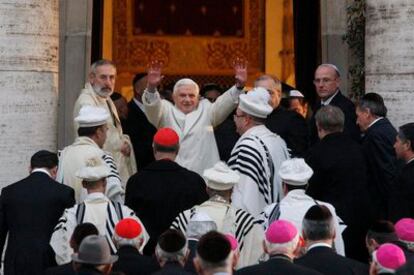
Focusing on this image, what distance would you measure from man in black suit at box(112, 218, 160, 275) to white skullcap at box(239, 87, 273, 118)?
244 cm

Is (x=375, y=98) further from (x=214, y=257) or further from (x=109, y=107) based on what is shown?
(x=214, y=257)

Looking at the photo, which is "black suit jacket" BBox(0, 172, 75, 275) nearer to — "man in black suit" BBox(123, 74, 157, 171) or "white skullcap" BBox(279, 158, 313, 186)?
"white skullcap" BBox(279, 158, 313, 186)

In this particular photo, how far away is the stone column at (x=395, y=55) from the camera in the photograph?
48.0 ft

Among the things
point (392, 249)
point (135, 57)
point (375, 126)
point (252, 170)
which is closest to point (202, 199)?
point (252, 170)

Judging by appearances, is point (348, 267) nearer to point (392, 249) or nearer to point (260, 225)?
point (392, 249)

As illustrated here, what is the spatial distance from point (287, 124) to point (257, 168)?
1367 mm

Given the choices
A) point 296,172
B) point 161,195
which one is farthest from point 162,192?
point 296,172

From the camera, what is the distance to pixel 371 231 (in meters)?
11.5

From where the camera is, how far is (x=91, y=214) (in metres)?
12.3

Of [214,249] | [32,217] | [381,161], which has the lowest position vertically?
[32,217]

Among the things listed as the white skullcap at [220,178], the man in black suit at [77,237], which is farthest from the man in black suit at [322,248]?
the man in black suit at [77,237]

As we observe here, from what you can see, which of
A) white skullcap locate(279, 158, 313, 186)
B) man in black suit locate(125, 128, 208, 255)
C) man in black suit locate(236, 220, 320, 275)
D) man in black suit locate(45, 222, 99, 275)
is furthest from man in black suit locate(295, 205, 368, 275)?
man in black suit locate(125, 128, 208, 255)

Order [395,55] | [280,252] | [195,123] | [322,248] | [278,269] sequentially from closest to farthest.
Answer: [278,269]
[280,252]
[322,248]
[195,123]
[395,55]

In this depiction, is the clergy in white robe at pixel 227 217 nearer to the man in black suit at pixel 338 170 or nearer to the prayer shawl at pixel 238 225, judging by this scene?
the prayer shawl at pixel 238 225
